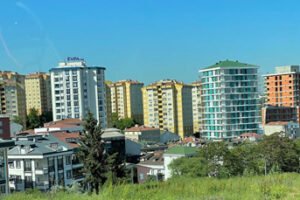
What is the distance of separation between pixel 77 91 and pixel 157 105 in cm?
1020

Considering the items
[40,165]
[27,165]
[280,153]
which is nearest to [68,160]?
[40,165]

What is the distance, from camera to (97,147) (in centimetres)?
1658

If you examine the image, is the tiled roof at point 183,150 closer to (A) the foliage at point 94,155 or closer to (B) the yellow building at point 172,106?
(A) the foliage at point 94,155

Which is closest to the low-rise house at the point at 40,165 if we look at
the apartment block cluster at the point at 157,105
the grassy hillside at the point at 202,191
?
the apartment block cluster at the point at 157,105

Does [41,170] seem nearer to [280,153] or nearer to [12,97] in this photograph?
[280,153]

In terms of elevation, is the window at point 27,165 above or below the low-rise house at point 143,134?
above

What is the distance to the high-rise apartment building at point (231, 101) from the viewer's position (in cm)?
3825

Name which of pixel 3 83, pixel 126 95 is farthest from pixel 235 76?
pixel 3 83

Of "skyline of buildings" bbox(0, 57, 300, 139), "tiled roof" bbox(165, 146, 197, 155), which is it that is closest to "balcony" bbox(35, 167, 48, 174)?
"tiled roof" bbox(165, 146, 197, 155)

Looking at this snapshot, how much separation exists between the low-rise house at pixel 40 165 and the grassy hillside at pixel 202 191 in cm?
1421

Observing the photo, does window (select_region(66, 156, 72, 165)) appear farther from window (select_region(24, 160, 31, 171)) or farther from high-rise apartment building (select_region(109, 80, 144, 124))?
high-rise apartment building (select_region(109, 80, 144, 124))

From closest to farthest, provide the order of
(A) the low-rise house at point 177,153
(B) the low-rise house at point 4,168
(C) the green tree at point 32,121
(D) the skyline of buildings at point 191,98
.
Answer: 1. (B) the low-rise house at point 4,168
2. (A) the low-rise house at point 177,153
3. (D) the skyline of buildings at point 191,98
4. (C) the green tree at point 32,121

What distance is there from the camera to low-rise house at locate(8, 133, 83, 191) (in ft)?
59.1

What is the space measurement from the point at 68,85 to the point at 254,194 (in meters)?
38.4
